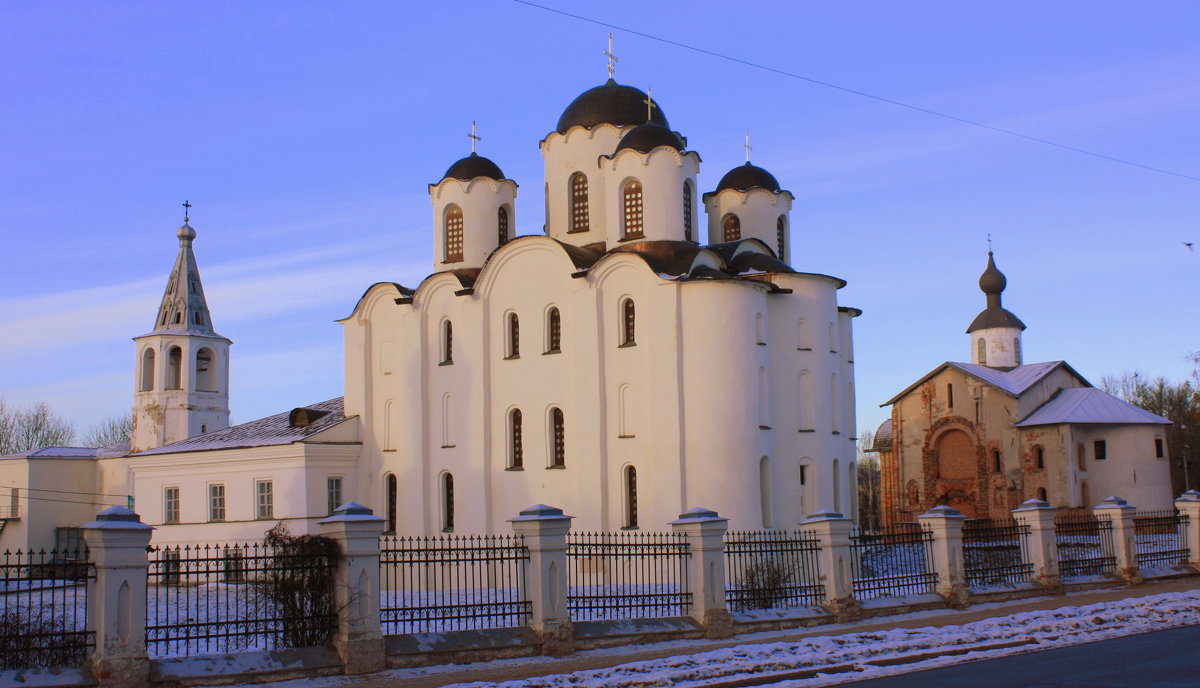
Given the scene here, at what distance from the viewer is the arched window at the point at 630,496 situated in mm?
25578

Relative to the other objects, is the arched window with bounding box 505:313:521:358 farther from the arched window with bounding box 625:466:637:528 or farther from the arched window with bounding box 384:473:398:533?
the arched window with bounding box 384:473:398:533

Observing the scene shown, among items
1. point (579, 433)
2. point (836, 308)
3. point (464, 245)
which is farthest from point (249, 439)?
point (836, 308)

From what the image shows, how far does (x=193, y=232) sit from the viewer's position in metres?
42.9

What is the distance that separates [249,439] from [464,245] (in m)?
7.60

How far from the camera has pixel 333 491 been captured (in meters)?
29.5

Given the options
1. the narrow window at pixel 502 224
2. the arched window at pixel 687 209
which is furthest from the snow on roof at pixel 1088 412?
the narrow window at pixel 502 224

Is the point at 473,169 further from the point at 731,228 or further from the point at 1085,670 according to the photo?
the point at 1085,670

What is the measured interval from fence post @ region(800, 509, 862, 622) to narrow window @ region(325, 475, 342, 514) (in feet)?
55.3

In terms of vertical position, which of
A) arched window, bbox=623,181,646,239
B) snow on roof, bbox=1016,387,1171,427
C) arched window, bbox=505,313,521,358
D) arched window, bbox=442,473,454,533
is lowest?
arched window, bbox=442,473,454,533

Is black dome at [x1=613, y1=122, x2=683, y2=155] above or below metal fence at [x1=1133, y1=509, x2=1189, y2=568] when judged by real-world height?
above

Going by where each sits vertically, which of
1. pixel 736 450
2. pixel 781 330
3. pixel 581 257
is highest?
pixel 581 257

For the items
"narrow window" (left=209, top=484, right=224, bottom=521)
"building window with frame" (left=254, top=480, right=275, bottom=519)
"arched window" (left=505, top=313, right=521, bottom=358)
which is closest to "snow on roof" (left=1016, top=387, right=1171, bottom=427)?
"arched window" (left=505, top=313, right=521, bottom=358)

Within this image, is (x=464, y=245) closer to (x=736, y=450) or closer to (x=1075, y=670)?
(x=736, y=450)

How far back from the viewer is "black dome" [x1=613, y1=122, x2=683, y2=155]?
2788cm
